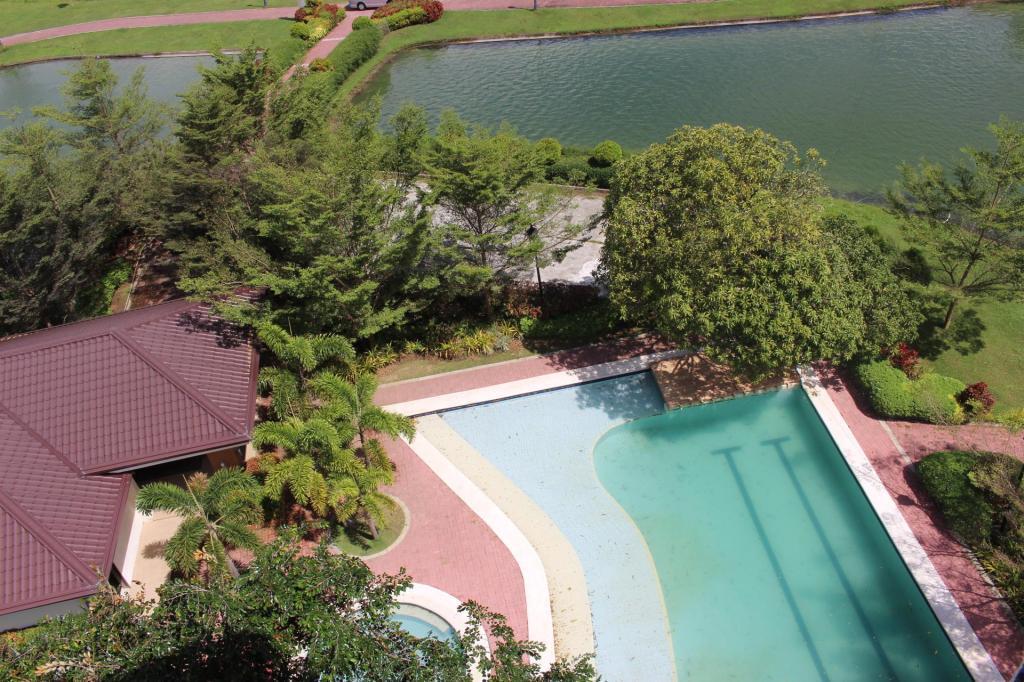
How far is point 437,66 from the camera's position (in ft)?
159

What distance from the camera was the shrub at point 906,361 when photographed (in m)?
21.8

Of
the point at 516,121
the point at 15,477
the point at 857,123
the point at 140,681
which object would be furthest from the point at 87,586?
the point at 857,123

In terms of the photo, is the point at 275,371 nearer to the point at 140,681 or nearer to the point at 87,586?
the point at 87,586

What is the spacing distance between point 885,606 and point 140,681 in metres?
15.8

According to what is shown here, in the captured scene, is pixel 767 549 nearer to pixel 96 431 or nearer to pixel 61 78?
pixel 96 431

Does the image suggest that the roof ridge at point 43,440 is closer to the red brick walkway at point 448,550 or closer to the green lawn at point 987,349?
the red brick walkway at point 448,550

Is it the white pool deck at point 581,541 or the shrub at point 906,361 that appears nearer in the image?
the white pool deck at point 581,541

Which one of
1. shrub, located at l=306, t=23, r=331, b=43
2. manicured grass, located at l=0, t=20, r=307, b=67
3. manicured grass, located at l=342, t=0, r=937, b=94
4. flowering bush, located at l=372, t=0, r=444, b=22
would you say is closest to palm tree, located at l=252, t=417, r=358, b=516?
manicured grass, located at l=342, t=0, r=937, b=94

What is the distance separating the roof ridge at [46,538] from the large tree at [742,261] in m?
15.3

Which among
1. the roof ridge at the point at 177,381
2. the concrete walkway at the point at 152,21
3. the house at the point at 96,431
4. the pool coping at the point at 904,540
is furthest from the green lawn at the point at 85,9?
the pool coping at the point at 904,540

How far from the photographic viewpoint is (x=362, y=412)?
18.6 m

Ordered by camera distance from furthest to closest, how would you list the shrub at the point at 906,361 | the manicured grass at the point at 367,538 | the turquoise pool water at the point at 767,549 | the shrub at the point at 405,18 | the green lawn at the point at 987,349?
Answer: the shrub at the point at 405,18 → the shrub at the point at 906,361 → the green lawn at the point at 987,349 → the manicured grass at the point at 367,538 → the turquoise pool water at the point at 767,549

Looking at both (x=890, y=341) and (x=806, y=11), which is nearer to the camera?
(x=890, y=341)

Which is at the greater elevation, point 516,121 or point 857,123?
point 516,121
